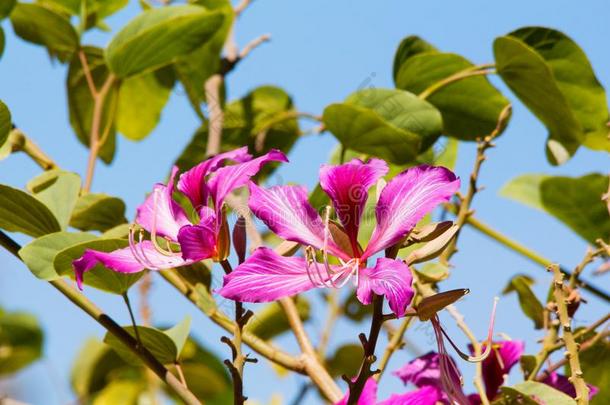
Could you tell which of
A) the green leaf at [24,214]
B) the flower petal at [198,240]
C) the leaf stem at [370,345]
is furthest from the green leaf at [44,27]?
the leaf stem at [370,345]

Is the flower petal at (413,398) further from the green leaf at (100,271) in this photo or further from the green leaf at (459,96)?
the green leaf at (459,96)

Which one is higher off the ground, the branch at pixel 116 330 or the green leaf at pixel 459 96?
the green leaf at pixel 459 96

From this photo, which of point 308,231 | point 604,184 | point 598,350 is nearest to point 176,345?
point 308,231

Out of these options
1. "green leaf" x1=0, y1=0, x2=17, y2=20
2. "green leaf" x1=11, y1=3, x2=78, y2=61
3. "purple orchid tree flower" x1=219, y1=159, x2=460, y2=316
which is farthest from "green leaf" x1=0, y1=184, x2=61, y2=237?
"green leaf" x1=11, y1=3, x2=78, y2=61

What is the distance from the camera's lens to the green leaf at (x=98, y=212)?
833mm

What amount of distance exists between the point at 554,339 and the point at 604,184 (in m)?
0.32

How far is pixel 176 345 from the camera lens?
71 cm

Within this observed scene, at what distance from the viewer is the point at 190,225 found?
53 centimetres

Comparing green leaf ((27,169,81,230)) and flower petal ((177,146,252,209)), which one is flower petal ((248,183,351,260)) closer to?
flower petal ((177,146,252,209))

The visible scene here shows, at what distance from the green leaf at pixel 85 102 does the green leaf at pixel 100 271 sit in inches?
21.9

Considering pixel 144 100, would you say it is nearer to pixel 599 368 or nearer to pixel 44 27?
pixel 44 27

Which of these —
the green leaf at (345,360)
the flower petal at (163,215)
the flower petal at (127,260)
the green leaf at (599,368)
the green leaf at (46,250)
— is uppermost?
the flower petal at (163,215)

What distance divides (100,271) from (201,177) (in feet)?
0.52

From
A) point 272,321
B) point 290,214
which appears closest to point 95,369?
point 272,321
